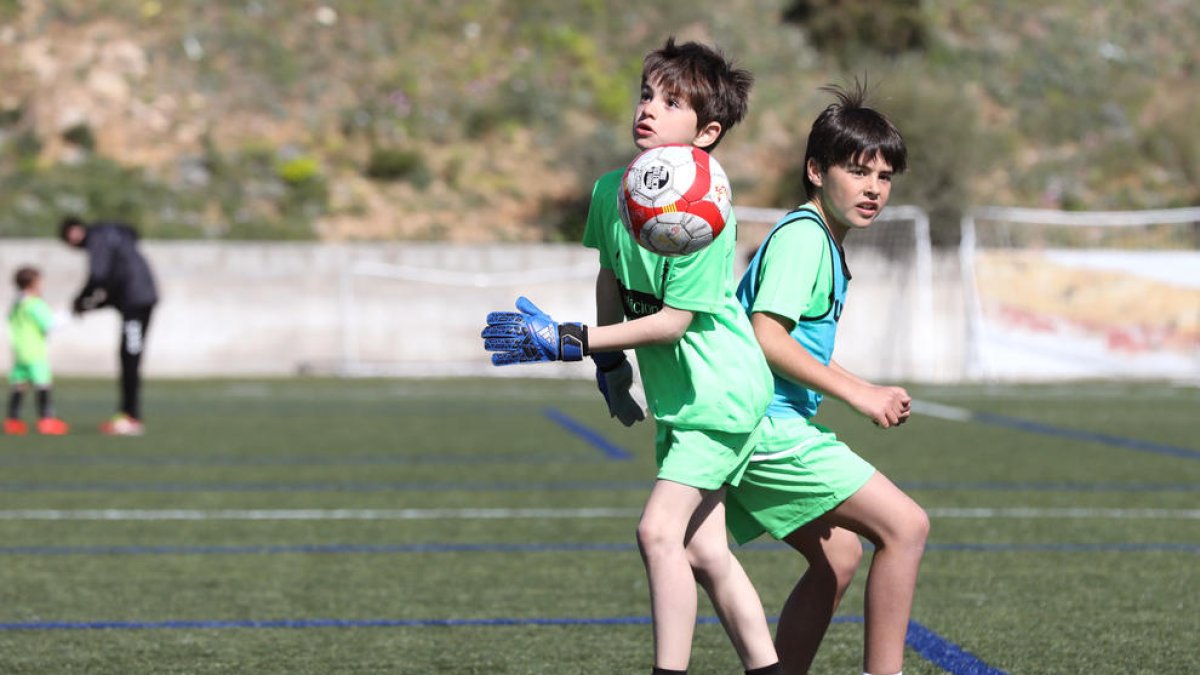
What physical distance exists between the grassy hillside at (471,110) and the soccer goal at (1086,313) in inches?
305

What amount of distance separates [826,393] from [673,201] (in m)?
0.61

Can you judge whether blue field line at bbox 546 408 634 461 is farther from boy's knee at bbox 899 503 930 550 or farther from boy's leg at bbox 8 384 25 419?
boy's knee at bbox 899 503 930 550

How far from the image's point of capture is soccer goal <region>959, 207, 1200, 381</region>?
23641 mm

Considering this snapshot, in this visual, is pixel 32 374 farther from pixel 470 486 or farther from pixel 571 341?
pixel 571 341

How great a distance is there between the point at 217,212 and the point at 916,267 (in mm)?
13691

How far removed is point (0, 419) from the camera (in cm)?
1653

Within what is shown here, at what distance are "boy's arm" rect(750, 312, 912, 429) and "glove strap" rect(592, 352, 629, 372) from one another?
37cm

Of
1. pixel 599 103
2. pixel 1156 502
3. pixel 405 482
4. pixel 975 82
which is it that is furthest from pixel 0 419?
pixel 975 82

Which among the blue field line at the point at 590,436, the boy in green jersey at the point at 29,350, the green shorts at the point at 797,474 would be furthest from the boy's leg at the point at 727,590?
the boy in green jersey at the point at 29,350

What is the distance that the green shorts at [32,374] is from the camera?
14930mm

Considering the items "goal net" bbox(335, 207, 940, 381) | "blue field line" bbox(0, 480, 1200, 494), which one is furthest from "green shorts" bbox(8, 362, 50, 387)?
"goal net" bbox(335, 207, 940, 381)

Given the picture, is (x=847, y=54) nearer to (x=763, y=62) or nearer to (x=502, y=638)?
(x=763, y=62)

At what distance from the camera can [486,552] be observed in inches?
300

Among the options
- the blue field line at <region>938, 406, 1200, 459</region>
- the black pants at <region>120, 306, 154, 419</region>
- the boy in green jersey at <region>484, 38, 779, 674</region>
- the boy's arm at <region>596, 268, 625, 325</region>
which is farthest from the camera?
Result: the black pants at <region>120, 306, 154, 419</region>
